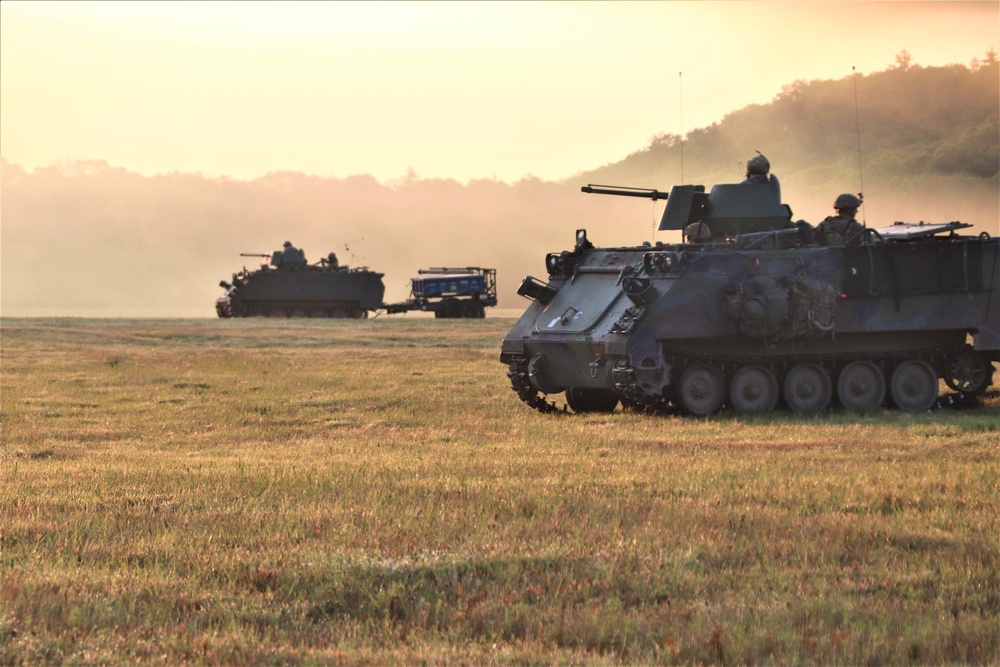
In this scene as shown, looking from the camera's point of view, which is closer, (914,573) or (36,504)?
(914,573)

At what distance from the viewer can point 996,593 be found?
838 centimetres

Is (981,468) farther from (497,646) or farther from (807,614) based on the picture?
(497,646)

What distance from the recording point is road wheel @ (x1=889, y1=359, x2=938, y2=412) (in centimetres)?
2145

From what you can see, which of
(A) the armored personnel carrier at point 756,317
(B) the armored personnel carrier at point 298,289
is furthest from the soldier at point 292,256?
(A) the armored personnel carrier at point 756,317

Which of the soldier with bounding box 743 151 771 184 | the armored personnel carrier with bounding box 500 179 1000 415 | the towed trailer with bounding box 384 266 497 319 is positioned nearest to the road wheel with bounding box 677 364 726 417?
the armored personnel carrier with bounding box 500 179 1000 415

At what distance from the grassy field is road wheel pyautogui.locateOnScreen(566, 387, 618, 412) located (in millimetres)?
2841

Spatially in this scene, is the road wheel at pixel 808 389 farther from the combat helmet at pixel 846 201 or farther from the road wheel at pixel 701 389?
the combat helmet at pixel 846 201

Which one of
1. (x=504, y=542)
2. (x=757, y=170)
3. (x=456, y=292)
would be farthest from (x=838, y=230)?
(x=456, y=292)

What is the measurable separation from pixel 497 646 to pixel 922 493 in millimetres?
5867

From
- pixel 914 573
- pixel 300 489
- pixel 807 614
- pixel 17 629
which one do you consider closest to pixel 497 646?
pixel 807 614

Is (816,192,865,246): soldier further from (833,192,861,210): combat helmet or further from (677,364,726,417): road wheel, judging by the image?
(677,364,726,417): road wheel

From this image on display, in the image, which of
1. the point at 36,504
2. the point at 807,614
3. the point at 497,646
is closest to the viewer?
the point at 497,646

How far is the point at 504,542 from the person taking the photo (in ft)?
31.3

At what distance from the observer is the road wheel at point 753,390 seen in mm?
20250
